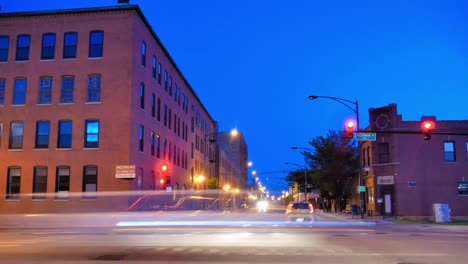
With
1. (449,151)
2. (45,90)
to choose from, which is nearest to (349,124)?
(449,151)

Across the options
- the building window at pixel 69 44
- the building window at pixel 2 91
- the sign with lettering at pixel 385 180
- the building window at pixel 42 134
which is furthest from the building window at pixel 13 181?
the sign with lettering at pixel 385 180

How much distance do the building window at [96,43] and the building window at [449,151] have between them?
3065cm

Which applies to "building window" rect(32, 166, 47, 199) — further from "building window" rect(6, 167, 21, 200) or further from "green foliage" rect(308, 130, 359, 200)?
"green foliage" rect(308, 130, 359, 200)

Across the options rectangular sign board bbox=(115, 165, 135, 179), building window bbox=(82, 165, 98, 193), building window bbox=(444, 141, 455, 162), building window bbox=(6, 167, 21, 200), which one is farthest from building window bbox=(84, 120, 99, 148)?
building window bbox=(444, 141, 455, 162)

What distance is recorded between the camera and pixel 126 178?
3697 centimetres

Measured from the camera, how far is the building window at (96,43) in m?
39.3

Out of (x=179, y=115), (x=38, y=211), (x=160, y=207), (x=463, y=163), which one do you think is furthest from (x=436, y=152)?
(x=38, y=211)

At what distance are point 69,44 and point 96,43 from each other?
2.22m

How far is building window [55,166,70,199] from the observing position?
3788 cm

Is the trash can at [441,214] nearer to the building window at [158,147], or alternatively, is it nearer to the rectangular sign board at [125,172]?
the rectangular sign board at [125,172]

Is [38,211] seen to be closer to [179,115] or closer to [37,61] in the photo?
[37,61]

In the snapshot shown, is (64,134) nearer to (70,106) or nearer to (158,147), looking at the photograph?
(70,106)

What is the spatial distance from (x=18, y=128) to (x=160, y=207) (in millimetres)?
12864

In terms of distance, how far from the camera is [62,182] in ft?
125
